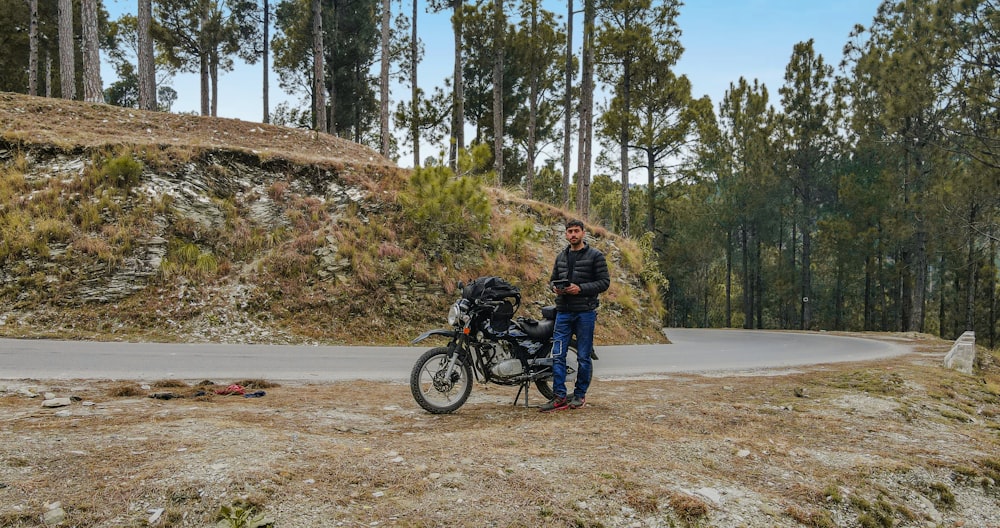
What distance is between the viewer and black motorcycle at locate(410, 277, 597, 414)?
599 centimetres

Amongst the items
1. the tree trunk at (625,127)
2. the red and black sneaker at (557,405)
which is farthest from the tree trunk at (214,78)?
the red and black sneaker at (557,405)

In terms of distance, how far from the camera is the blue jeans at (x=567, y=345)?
6.26 m

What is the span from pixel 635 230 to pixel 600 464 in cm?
4929

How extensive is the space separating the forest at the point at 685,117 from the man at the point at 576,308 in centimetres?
1070

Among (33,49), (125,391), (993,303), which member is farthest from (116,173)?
(993,303)

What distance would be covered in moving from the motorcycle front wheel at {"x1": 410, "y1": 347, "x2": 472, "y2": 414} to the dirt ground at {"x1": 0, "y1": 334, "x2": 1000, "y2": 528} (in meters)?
0.17

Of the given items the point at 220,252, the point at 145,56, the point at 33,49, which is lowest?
the point at 220,252

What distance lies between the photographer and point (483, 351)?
6.32 metres

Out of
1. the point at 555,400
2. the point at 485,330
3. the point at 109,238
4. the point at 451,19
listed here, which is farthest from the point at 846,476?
the point at 451,19

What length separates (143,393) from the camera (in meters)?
6.22

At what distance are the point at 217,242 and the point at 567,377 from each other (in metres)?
11.7

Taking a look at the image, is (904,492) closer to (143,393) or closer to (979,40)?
(143,393)

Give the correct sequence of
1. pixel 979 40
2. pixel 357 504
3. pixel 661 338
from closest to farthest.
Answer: pixel 357 504, pixel 979 40, pixel 661 338

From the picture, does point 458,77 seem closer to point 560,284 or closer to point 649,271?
point 649,271
